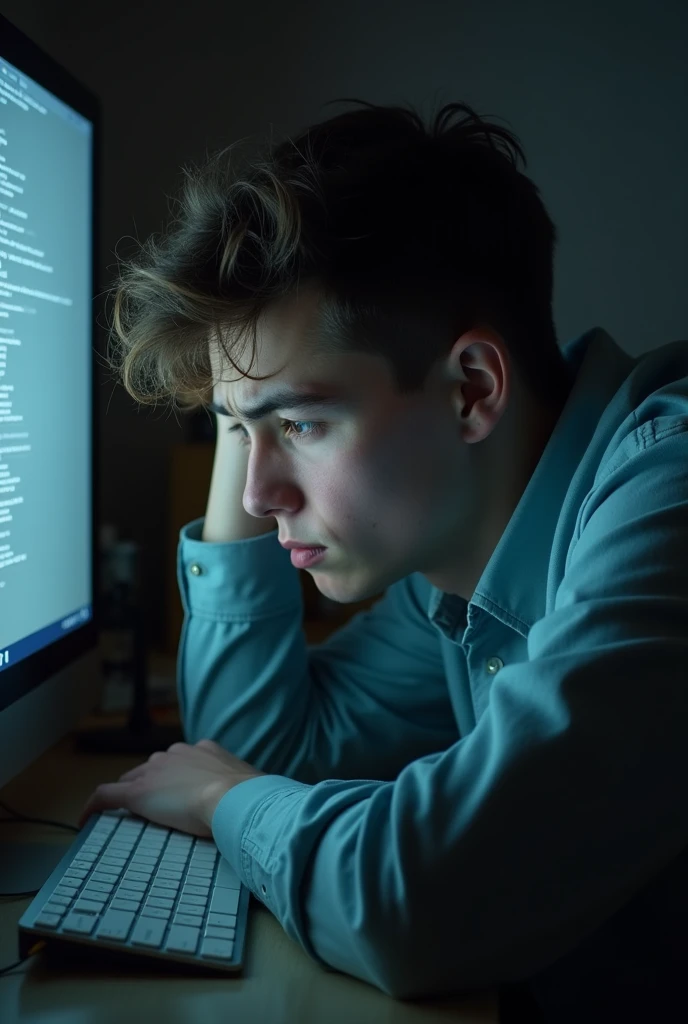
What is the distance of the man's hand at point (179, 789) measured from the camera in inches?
31.9

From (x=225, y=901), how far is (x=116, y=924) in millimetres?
91

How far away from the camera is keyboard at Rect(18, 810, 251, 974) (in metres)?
0.62

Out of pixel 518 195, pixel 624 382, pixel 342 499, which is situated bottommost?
pixel 342 499

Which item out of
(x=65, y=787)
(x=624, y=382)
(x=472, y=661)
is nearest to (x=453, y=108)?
(x=624, y=382)

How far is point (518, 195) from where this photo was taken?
0.92 m

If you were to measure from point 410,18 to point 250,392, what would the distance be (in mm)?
1157

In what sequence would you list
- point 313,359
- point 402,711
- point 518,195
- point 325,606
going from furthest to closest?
point 325,606
point 402,711
point 518,195
point 313,359

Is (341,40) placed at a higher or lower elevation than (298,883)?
higher

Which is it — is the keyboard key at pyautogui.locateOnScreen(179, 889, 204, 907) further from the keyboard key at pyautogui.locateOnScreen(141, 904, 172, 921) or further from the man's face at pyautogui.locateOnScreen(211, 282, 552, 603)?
the man's face at pyautogui.locateOnScreen(211, 282, 552, 603)

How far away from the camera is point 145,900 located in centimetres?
68

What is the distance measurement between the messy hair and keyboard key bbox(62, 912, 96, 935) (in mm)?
442

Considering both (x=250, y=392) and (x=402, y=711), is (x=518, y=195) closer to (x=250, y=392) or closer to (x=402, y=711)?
(x=250, y=392)

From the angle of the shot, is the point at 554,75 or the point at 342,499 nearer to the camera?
the point at 342,499

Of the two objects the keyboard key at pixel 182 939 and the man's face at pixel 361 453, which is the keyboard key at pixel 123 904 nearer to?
the keyboard key at pixel 182 939
